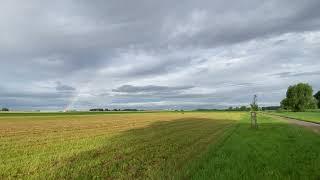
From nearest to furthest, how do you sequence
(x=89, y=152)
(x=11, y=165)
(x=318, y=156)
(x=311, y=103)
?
(x=11, y=165) → (x=318, y=156) → (x=89, y=152) → (x=311, y=103)

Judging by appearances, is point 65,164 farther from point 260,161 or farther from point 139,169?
point 260,161

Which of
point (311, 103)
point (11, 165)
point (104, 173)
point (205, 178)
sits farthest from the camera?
point (311, 103)

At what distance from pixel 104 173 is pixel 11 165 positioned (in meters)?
4.19

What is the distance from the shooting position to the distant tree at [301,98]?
170 metres

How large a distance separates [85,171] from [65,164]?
1.82m

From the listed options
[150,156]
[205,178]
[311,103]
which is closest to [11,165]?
[150,156]

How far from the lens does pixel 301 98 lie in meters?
170

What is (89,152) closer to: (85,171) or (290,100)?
(85,171)

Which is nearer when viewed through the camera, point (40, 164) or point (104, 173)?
point (104, 173)

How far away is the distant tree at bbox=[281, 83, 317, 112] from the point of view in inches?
6688

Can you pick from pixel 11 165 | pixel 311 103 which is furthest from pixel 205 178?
pixel 311 103

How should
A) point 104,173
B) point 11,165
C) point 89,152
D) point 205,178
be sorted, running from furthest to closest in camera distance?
point 89,152, point 11,165, point 104,173, point 205,178

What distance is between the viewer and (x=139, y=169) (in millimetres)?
13648

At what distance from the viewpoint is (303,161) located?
15438 mm
